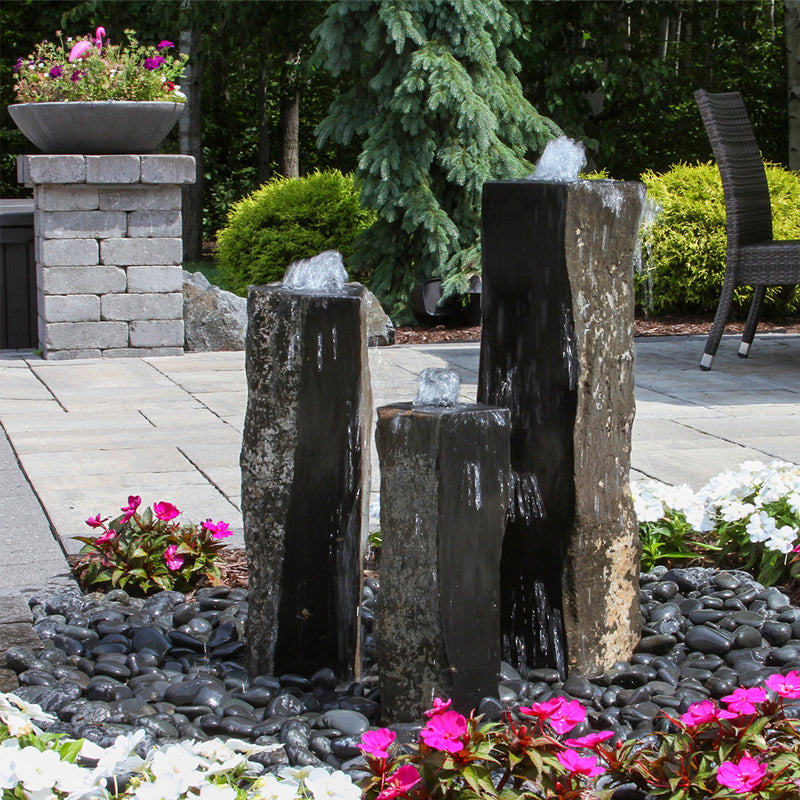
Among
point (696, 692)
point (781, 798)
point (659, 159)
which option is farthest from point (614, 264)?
point (659, 159)

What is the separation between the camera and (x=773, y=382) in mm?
6219

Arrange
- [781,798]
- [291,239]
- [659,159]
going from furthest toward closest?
[659,159]
[291,239]
[781,798]

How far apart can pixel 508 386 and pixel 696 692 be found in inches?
29.9

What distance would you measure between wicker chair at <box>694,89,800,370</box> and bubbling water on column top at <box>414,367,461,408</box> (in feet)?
14.0

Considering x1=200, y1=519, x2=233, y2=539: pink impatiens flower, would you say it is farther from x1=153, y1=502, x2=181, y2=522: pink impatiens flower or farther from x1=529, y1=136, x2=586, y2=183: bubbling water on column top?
x1=529, y1=136, x2=586, y2=183: bubbling water on column top

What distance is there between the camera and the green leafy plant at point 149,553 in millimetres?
3074

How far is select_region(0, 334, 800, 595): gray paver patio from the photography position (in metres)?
3.85

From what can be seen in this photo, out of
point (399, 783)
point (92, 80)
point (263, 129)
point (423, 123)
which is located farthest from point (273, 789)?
point (263, 129)

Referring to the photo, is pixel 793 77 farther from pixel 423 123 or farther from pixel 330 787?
pixel 330 787

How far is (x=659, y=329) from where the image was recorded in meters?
8.44

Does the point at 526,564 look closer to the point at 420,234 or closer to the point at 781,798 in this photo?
the point at 781,798

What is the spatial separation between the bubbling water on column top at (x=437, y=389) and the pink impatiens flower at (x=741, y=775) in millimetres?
853

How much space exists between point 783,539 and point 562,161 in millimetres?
1152

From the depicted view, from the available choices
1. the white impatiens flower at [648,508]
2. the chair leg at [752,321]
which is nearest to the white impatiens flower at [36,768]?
the white impatiens flower at [648,508]
